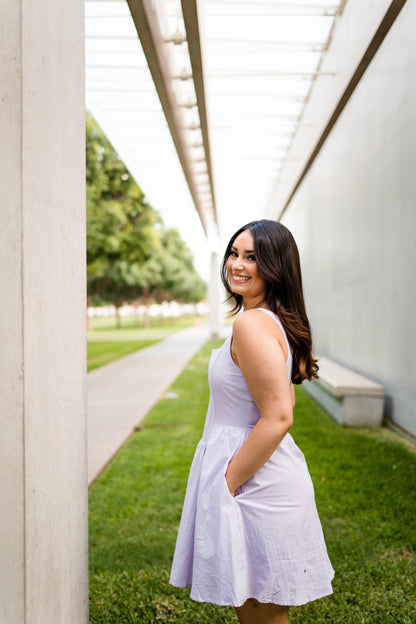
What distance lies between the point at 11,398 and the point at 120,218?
43.9ft

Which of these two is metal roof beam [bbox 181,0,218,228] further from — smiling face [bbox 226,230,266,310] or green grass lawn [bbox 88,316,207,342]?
green grass lawn [bbox 88,316,207,342]

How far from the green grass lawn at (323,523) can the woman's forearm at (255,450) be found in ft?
5.08

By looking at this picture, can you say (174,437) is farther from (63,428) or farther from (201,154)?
(201,154)

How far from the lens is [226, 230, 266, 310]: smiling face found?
6.09 ft

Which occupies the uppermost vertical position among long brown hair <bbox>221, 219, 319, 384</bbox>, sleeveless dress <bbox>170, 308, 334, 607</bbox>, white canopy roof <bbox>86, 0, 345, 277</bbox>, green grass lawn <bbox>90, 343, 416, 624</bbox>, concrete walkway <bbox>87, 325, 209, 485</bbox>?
white canopy roof <bbox>86, 0, 345, 277</bbox>

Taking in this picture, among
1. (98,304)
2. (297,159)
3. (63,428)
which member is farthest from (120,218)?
(98,304)

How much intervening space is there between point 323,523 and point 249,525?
95.6 inches

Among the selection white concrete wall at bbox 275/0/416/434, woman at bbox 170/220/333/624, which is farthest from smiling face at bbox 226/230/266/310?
white concrete wall at bbox 275/0/416/434

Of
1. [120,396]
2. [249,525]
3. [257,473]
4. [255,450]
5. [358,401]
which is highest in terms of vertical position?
[255,450]

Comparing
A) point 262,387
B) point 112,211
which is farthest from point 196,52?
point 112,211

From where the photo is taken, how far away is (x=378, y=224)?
6430 mm

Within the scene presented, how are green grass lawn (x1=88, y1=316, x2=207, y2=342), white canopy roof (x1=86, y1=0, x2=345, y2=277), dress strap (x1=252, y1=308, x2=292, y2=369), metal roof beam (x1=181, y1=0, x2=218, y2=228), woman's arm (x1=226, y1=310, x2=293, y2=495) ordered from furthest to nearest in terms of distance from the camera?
1. green grass lawn (x1=88, y1=316, x2=207, y2=342)
2. white canopy roof (x1=86, y1=0, x2=345, y2=277)
3. metal roof beam (x1=181, y1=0, x2=218, y2=228)
4. dress strap (x1=252, y1=308, x2=292, y2=369)
5. woman's arm (x1=226, y1=310, x2=293, y2=495)

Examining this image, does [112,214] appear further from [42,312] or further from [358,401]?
[42,312]

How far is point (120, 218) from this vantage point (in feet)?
47.2
